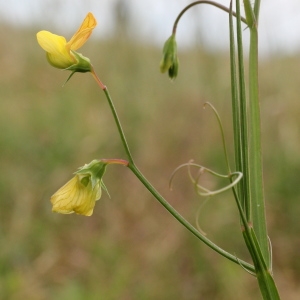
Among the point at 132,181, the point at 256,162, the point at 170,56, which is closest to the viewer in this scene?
the point at 256,162

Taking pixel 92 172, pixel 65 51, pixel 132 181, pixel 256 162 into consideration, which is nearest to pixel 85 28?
pixel 65 51

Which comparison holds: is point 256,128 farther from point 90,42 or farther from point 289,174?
point 90,42

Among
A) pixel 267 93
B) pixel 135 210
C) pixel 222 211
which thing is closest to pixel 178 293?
pixel 222 211

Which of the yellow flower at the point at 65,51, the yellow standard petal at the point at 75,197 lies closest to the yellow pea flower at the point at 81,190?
the yellow standard petal at the point at 75,197

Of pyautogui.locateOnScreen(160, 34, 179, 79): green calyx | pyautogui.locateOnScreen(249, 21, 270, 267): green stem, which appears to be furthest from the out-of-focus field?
pyautogui.locateOnScreen(249, 21, 270, 267): green stem

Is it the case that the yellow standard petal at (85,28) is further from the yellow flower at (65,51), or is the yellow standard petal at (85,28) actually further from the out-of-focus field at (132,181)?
the out-of-focus field at (132,181)

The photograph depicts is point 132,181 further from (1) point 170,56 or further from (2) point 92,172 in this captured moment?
(2) point 92,172
